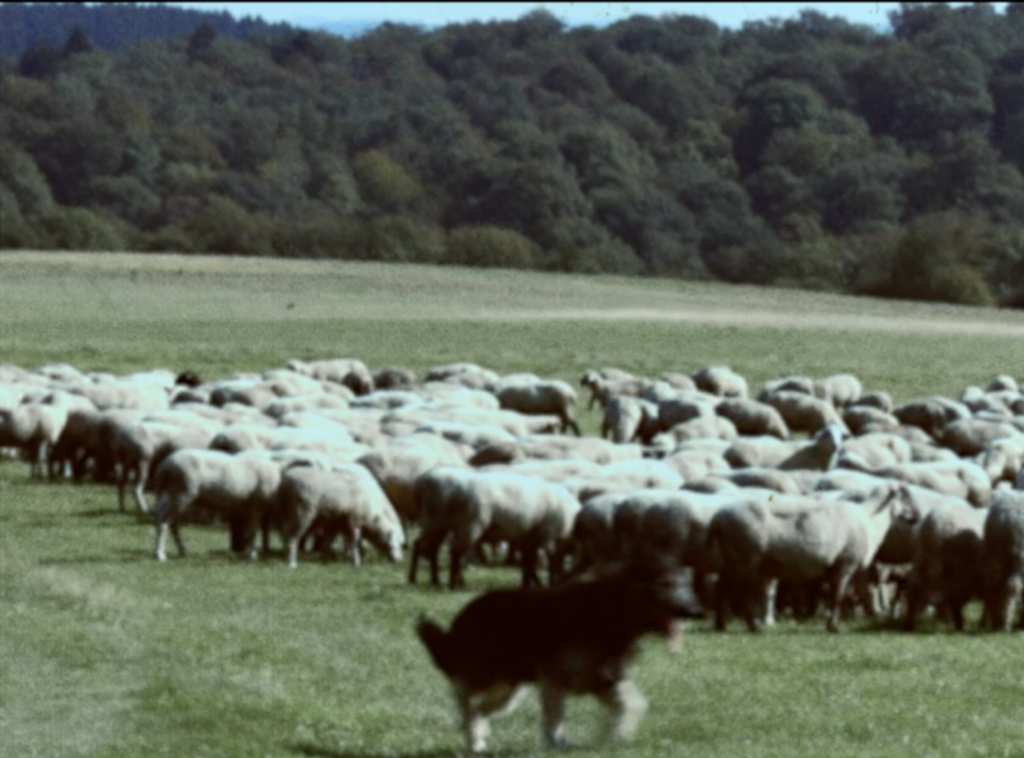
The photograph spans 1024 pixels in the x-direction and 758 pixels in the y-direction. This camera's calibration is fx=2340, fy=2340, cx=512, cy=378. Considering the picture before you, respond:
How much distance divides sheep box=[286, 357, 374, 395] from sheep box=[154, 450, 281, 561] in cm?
1607

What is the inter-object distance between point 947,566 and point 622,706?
6834mm

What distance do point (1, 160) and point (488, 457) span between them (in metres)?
46.0

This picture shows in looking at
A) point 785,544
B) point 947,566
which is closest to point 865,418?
point 947,566

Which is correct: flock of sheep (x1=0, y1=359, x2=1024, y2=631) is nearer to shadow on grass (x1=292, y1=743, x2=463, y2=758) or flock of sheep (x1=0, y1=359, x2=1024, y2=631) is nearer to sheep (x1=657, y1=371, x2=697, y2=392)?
shadow on grass (x1=292, y1=743, x2=463, y2=758)

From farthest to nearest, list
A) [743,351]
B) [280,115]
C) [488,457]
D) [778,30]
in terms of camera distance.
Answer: [778,30] < [280,115] < [743,351] < [488,457]

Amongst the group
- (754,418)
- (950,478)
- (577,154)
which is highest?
(577,154)

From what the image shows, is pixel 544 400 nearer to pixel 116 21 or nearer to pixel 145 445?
pixel 145 445

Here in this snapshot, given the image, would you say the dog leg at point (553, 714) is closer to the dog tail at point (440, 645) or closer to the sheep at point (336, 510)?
the dog tail at point (440, 645)

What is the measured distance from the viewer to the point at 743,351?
51031 millimetres

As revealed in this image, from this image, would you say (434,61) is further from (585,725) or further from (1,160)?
(585,725)

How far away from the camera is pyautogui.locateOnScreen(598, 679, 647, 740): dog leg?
10734mm

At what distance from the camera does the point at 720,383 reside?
120 ft

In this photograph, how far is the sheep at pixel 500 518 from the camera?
61.3 ft

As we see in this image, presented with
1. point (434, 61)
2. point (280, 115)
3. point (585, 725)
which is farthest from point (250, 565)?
point (434, 61)
